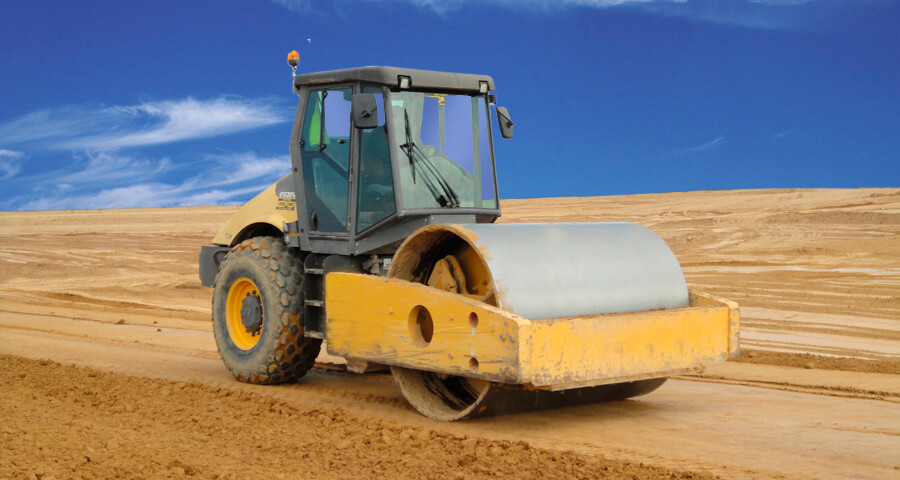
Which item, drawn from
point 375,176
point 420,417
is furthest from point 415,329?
point 375,176

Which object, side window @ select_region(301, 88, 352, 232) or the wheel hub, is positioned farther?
the wheel hub

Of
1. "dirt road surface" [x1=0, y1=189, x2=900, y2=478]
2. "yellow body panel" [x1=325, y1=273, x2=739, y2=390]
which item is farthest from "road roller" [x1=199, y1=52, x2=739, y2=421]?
"dirt road surface" [x1=0, y1=189, x2=900, y2=478]

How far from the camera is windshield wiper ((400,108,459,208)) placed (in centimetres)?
753

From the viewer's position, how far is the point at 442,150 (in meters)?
7.88

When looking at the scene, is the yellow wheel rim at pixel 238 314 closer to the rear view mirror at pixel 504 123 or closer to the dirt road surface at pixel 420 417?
the dirt road surface at pixel 420 417

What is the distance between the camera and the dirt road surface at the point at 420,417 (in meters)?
5.62

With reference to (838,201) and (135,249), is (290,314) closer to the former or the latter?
(135,249)

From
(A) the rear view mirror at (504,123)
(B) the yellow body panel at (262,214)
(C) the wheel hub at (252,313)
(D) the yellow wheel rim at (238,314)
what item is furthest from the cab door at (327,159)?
(A) the rear view mirror at (504,123)

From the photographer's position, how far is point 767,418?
6828 millimetres

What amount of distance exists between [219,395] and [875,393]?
18.4 feet

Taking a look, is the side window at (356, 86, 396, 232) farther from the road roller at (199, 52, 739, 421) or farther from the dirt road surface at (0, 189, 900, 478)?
the dirt road surface at (0, 189, 900, 478)

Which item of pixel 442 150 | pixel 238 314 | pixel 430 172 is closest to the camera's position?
pixel 430 172

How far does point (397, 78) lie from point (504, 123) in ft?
3.95

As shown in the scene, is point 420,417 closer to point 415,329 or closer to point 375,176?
point 415,329
